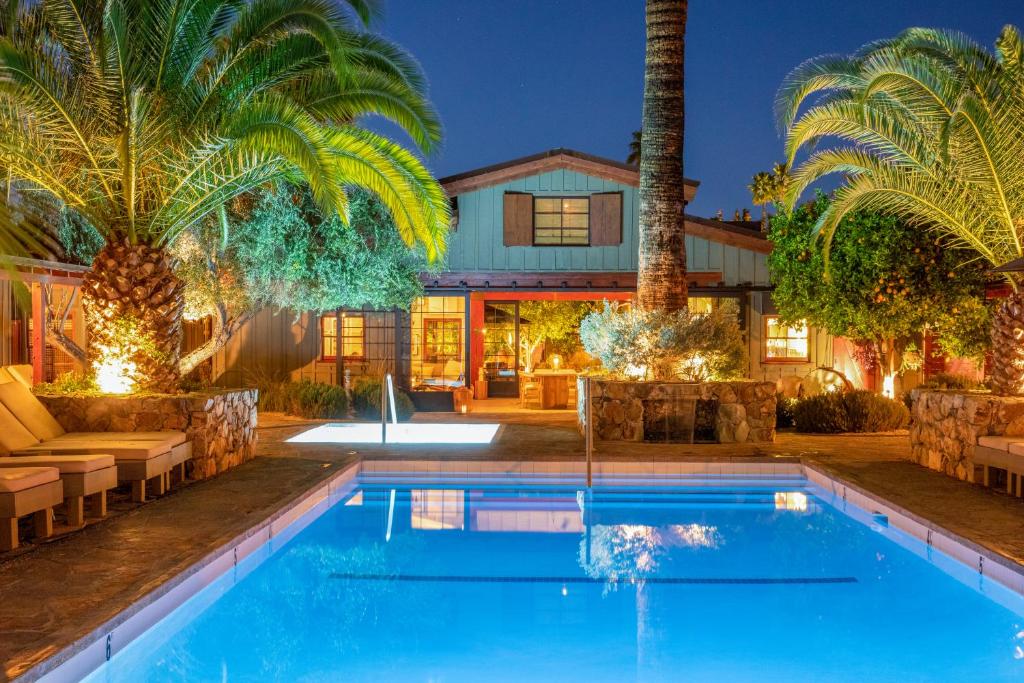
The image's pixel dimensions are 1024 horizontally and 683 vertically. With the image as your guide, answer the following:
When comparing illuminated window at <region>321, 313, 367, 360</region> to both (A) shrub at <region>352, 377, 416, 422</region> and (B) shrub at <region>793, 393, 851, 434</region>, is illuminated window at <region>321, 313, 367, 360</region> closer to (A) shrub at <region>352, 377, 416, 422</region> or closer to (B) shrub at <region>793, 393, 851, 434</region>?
(A) shrub at <region>352, 377, 416, 422</region>

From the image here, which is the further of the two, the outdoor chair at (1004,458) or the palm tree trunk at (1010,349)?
the palm tree trunk at (1010,349)

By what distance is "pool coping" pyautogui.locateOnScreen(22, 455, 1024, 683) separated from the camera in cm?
497

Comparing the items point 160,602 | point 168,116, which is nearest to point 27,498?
point 160,602

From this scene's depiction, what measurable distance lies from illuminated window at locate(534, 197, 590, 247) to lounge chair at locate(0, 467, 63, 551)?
44.9ft

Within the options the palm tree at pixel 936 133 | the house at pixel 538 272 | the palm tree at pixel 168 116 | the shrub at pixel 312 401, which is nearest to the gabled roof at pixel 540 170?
the house at pixel 538 272

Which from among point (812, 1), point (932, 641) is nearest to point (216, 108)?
point (932, 641)

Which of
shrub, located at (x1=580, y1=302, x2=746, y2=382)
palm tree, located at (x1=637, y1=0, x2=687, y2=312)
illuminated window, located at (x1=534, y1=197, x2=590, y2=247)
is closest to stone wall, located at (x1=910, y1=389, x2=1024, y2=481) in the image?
shrub, located at (x1=580, y1=302, x2=746, y2=382)

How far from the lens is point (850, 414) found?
1430 centimetres

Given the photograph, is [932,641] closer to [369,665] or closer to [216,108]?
[369,665]

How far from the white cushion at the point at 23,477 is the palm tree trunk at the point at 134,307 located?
344cm

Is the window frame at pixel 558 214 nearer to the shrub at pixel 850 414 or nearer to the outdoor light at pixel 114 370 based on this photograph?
the shrub at pixel 850 414

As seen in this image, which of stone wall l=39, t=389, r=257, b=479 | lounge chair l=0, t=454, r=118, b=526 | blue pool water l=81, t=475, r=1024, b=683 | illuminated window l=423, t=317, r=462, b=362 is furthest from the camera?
illuminated window l=423, t=317, r=462, b=362

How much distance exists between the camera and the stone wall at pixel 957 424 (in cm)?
958

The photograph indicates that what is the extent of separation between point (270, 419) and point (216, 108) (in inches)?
284
